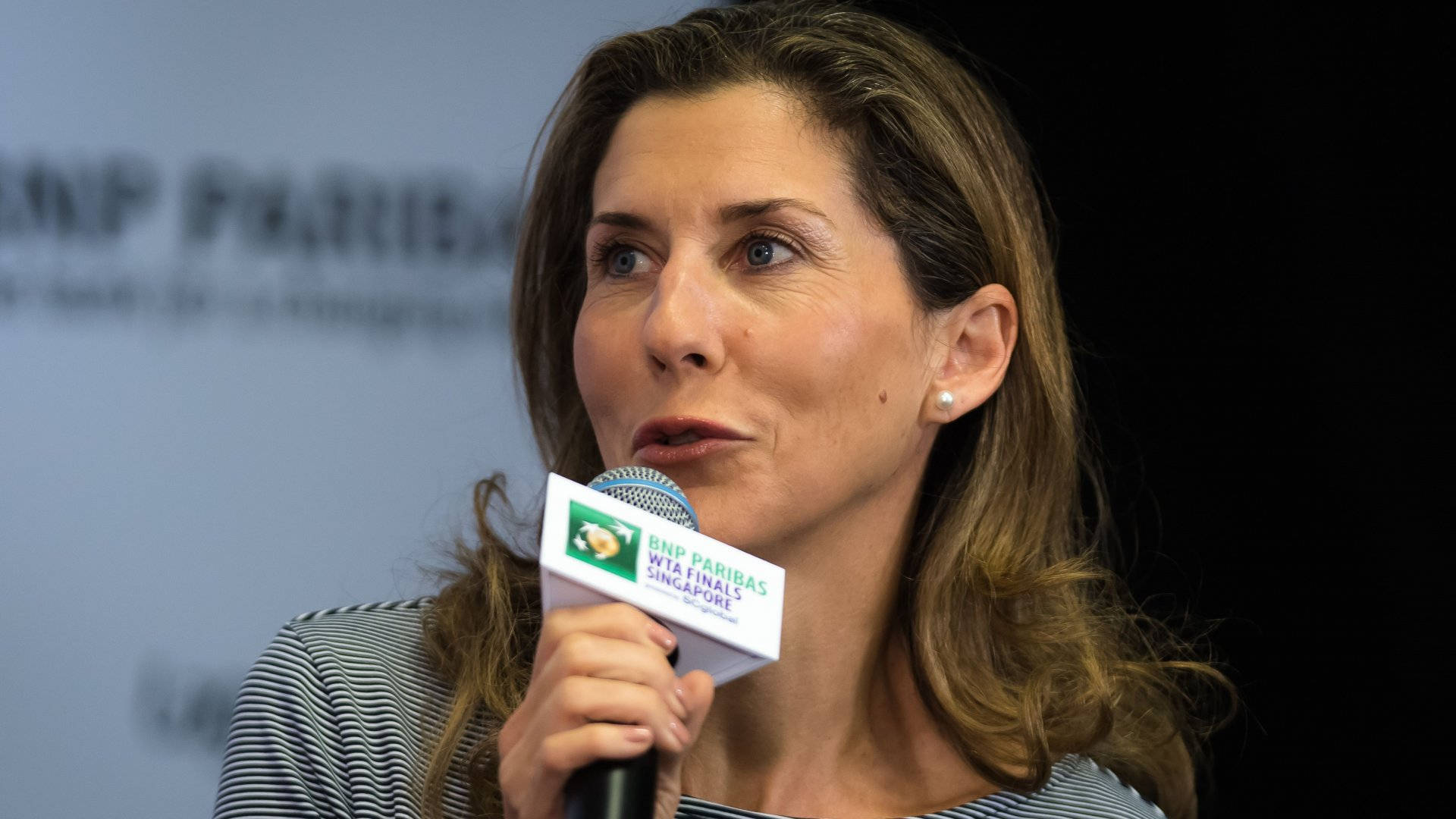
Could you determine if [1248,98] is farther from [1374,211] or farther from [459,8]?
[459,8]

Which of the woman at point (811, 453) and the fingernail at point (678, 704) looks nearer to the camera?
the fingernail at point (678, 704)

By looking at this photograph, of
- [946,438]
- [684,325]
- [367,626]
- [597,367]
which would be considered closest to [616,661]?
[684,325]

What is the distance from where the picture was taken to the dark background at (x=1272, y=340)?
8.75 feet

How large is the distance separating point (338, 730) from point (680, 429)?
59cm

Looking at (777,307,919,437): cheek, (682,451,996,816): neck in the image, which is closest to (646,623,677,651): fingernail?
(777,307,919,437): cheek

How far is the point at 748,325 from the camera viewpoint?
187cm

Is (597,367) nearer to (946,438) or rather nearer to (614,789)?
(946,438)

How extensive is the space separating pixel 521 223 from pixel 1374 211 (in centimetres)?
160

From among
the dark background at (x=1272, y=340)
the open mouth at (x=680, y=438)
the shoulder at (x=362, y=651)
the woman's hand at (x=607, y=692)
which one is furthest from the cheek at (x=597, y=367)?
the dark background at (x=1272, y=340)

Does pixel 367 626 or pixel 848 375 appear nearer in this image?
pixel 848 375

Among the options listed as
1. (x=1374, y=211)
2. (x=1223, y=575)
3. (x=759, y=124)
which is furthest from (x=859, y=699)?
(x=1374, y=211)

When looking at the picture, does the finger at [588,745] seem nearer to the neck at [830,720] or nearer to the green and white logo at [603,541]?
the green and white logo at [603,541]

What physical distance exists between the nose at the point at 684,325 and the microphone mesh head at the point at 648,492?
0.39 metres

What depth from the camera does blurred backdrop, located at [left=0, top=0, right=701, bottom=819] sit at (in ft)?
9.53
